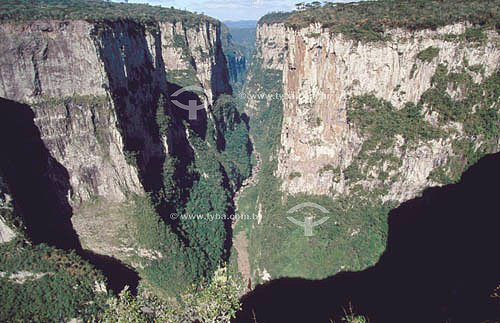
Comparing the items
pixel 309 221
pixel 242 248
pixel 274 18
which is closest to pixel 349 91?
pixel 309 221

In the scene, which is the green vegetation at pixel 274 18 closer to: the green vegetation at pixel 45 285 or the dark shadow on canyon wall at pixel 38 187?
the dark shadow on canyon wall at pixel 38 187

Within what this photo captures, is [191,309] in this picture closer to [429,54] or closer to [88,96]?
[88,96]

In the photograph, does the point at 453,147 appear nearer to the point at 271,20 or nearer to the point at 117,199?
the point at 117,199

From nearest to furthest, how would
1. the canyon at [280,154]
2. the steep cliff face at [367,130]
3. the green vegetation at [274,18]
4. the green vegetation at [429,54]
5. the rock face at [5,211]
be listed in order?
the rock face at [5,211] < the canyon at [280,154] < the steep cliff face at [367,130] < the green vegetation at [429,54] < the green vegetation at [274,18]

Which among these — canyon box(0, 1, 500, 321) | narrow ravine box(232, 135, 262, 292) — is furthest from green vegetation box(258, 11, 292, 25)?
canyon box(0, 1, 500, 321)

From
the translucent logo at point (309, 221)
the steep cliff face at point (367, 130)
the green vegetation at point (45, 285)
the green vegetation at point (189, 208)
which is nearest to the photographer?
the green vegetation at point (45, 285)

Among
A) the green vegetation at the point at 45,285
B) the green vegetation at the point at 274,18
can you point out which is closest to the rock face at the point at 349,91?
the green vegetation at the point at 45,285

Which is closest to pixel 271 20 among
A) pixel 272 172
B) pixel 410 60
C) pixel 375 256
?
pixel 272 172

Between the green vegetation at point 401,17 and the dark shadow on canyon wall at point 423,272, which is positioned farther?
the green vegetation at point 401,17
